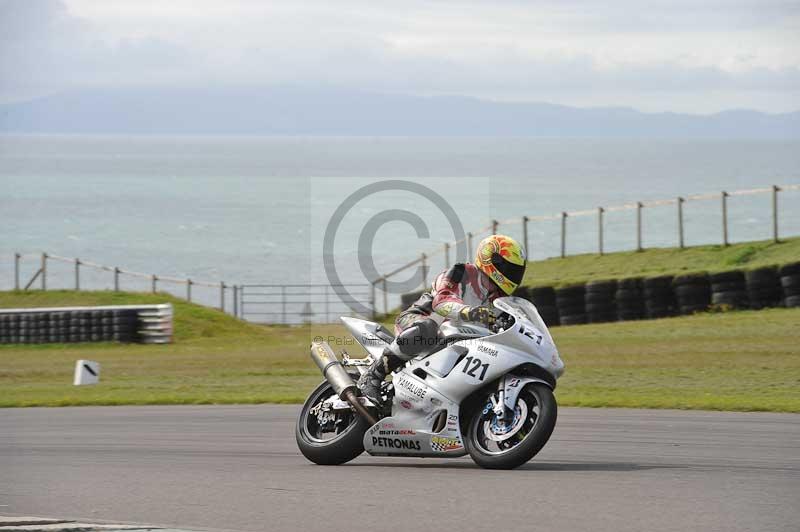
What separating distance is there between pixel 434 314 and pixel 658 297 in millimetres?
17788

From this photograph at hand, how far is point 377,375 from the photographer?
9.27 m

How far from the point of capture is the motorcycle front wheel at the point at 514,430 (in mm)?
8047

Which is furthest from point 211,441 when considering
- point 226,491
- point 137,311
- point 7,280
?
point 7,280

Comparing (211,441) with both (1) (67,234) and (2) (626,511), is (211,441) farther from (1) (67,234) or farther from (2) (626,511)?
(1) (67,234)

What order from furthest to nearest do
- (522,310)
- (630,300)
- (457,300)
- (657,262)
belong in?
(657,262), (630,300), (457,300), (522,310)

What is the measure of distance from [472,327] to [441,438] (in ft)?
2.80

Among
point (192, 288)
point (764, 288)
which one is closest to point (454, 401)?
point (764, 288)

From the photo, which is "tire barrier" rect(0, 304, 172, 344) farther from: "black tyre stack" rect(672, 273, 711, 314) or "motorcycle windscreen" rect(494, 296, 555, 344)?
"motorcycle windscreen" rect(494, 296, 555, 344)

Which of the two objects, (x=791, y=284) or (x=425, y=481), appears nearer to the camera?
(x=425, y=481)

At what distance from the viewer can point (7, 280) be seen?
246ft

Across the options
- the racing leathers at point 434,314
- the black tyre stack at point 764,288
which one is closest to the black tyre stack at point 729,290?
the black tyre stack at point 764,288

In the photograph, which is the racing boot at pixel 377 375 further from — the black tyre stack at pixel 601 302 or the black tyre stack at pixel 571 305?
the black tyre stack at pixel 571 305

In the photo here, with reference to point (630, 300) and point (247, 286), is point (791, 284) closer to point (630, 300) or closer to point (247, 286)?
point (630, 300)

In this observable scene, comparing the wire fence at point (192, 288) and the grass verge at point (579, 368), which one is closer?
the grass verge at point (579, 368)
